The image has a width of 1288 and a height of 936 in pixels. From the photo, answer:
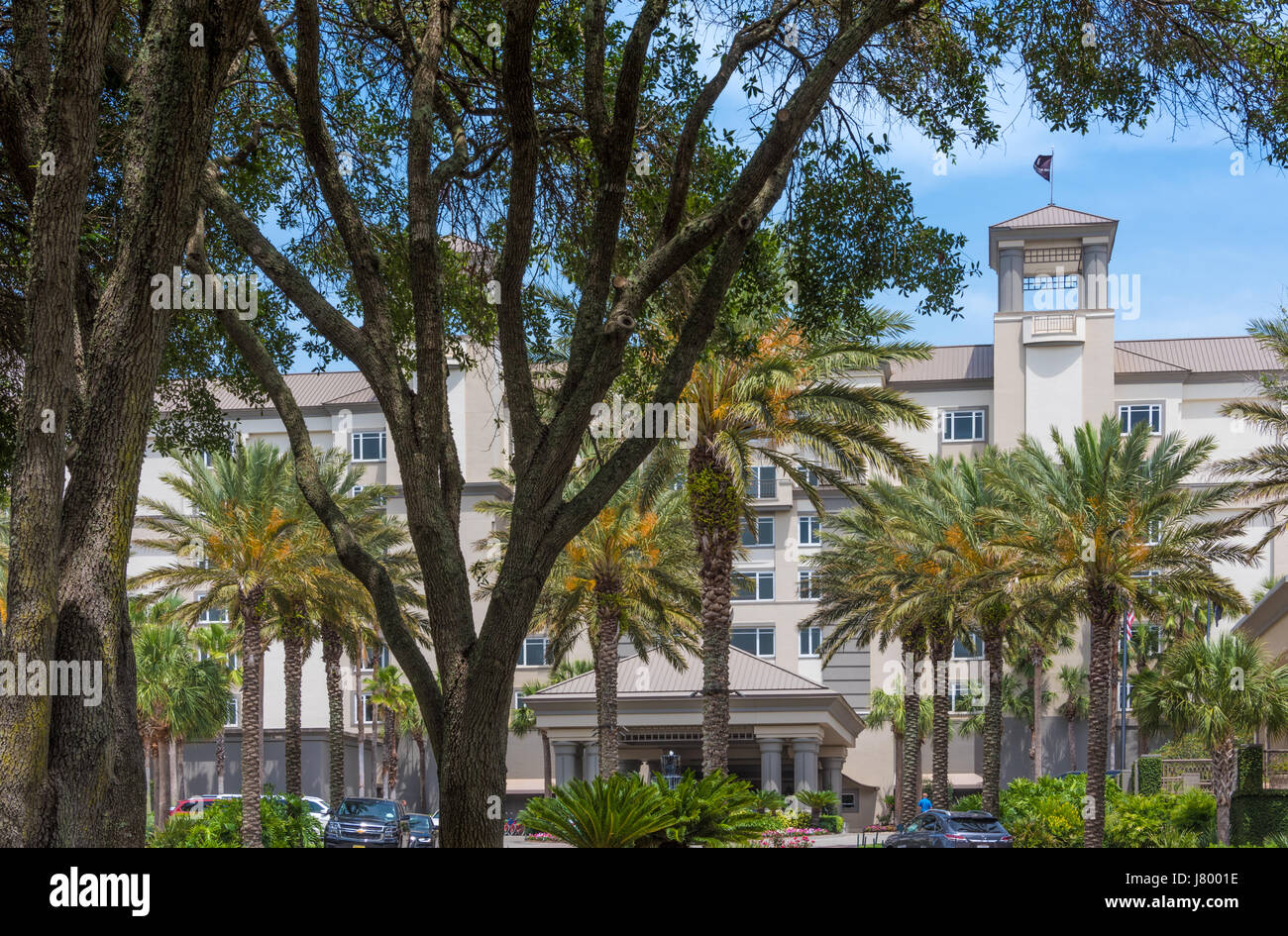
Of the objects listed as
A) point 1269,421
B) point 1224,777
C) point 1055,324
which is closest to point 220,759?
point 1224,777

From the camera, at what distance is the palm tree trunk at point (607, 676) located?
113 feet

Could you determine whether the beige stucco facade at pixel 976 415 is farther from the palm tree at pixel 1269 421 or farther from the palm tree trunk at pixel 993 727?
the palm tree at pixel 1269 421

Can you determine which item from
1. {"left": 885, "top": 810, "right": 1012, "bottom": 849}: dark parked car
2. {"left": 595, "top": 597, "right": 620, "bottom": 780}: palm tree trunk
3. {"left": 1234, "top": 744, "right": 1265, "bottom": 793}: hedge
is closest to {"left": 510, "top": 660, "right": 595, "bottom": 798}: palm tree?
{"left": 595, "top": 597, "right": 620, "bottom": 780}: palm tree trunk

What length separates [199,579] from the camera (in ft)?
116

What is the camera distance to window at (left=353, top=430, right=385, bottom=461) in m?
63.2

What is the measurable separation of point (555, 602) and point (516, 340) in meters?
28.2

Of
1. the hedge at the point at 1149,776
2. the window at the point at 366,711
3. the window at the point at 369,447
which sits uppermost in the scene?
the window at the point at 369,447

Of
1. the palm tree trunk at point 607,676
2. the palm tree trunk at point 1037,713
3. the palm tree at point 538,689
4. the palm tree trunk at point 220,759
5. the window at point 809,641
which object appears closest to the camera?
the palm tree trunk at point 607,676

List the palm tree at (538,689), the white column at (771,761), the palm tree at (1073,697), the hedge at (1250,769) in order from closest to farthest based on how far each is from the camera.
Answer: the hedge at (1250,769), the white column at (771,761), the palm tree at (538,689), the palm tree at (1073,697)

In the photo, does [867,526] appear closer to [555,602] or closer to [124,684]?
[555,602]

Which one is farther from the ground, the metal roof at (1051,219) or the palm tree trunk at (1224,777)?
the metal roof at (1051,219)

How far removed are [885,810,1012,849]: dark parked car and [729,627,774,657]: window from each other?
107 feet

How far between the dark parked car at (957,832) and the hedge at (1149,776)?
33.8 feet

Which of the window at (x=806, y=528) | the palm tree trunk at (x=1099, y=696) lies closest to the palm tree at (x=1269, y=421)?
the palm tree trunk at (x=1099, y=696)
